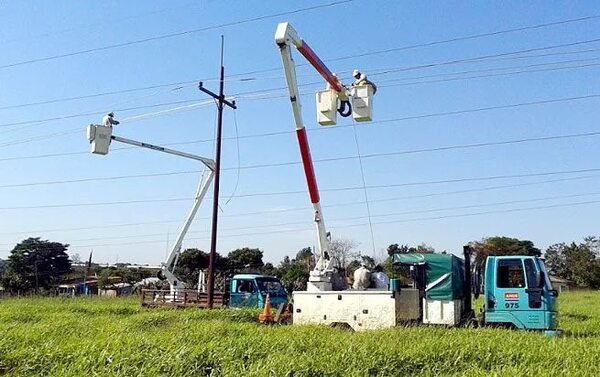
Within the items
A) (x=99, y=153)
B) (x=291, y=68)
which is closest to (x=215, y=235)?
(x=99, y=153)

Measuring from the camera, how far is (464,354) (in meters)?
9.14

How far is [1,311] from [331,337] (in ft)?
46.2

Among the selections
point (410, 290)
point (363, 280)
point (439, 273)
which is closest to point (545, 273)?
point (439, 273)

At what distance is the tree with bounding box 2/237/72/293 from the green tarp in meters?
48.2

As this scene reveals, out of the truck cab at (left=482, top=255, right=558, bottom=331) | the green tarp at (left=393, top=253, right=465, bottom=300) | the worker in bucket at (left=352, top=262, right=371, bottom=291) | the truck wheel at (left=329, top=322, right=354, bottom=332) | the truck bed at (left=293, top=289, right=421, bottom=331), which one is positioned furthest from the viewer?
the worker in bucket at (left=352, top=262, right=371, bottom=291)

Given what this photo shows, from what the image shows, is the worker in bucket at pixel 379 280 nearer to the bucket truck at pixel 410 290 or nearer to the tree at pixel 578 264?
the bucket truck at pixel 410 290

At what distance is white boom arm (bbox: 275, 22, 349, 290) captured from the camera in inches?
562

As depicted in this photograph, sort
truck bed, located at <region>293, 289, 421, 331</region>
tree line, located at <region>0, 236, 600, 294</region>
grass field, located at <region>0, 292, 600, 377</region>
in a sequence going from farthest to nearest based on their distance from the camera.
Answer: tree line, located at <region>0, 236, 600, 294</region>
truck bed, located at <region>293, 289, 421, 331</region>
grass field, located at <region>0, 292, 600, 377</region>

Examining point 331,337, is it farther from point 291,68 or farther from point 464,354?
point 291,68

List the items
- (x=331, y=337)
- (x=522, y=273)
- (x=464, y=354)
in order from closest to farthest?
(x=464, y=354) → (x=331, y=337) → (x=522, y=273)

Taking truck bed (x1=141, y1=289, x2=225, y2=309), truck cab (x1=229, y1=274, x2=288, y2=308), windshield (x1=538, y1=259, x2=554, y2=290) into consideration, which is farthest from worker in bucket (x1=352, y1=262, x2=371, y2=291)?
truck cab (x1=229, y1=274, x2=288, y2=308)

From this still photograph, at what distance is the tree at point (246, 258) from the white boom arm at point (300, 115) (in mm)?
43932

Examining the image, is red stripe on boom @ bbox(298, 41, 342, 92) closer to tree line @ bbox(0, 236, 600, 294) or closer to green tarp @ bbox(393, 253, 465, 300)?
green tarp @ bbox(393, 253, 465, 300)

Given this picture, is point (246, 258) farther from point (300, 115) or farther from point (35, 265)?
point (300, 115)
